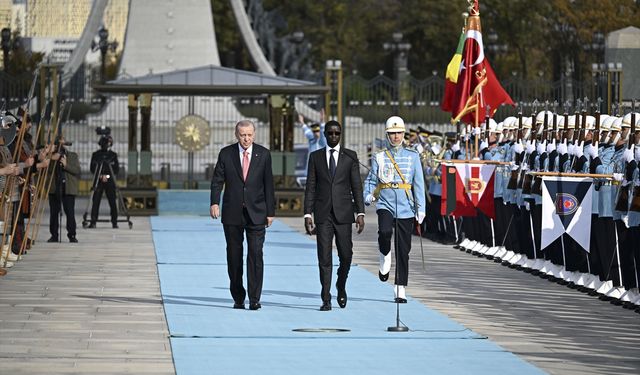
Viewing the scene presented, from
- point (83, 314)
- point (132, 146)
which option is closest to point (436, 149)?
point (132, 146)

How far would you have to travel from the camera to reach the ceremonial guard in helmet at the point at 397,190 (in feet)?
59.2

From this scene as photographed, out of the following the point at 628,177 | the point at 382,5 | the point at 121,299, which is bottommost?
the point at 121,299

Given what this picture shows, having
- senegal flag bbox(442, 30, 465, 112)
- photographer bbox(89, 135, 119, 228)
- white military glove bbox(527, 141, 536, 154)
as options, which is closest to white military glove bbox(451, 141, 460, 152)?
senegal flag bbox(442, 30, 465, 112)

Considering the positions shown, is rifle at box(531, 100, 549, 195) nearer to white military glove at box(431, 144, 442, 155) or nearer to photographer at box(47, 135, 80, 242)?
photographer at box(47, 135, 80, 242)

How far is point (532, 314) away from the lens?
57.5ft

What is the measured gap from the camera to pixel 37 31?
75625mm

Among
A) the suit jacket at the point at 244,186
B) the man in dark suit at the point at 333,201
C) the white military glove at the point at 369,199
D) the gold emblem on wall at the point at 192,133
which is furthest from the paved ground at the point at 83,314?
the gold emblem on wall at the point at 192,133

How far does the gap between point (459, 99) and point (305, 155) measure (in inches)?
695

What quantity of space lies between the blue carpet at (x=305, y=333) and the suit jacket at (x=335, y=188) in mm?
916

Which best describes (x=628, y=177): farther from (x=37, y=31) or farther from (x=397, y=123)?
(x=37, y=31)

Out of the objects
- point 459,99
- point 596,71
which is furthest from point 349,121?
point 459,99

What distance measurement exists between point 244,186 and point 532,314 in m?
2.93

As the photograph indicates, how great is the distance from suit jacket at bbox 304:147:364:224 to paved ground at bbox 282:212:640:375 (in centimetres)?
127

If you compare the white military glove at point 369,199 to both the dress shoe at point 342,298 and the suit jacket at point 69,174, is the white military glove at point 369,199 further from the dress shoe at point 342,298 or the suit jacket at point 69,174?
the suit jacket at point 69,174
